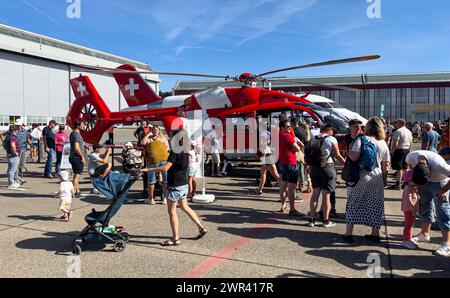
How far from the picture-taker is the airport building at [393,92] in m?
61.0

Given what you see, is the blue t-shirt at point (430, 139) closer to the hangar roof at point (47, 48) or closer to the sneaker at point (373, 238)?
the sneaker at point (373, 238)

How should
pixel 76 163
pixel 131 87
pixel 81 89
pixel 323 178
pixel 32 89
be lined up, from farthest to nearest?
pixel 32 89, pixel 131 87, pixel 81 89, pixel 76 163, pixel 323 178

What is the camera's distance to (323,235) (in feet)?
17.2

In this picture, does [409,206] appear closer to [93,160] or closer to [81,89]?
[93,160]

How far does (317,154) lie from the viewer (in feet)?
18.1

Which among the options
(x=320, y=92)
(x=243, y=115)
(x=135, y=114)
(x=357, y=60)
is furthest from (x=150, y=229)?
(x=320, y=92)

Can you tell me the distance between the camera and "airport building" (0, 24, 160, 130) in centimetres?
3978

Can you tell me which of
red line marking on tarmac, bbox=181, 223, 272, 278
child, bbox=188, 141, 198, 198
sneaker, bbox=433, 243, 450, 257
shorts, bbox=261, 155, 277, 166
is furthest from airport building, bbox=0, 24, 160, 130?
sneaker, bbox=433, 243, 450, 257

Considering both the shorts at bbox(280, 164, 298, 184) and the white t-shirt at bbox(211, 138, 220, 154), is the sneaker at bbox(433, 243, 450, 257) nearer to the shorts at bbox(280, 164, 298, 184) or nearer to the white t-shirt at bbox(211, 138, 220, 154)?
the shorts at bbox(280, 164, 298, 184)

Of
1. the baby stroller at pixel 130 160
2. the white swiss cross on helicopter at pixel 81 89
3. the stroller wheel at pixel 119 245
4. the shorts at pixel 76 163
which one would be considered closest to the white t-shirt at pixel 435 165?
the stroller wheel at pixel 119 245

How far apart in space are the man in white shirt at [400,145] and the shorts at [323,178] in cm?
398

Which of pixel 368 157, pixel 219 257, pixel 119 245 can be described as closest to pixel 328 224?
pixel 368 157

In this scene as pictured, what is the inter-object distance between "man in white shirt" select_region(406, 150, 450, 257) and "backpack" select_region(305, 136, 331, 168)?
4.02 feet

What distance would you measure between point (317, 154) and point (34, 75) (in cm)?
4615
